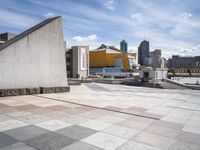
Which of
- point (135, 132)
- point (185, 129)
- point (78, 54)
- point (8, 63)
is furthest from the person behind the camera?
point (78, 54)

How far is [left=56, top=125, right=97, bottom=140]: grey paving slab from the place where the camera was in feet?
20.0

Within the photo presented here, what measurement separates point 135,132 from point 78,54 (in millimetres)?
72796

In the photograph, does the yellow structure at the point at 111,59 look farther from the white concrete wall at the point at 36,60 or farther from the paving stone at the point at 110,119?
the paving stone at the point at 110,119

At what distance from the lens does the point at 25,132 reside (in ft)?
20.2

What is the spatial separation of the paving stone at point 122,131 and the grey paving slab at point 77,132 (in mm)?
630

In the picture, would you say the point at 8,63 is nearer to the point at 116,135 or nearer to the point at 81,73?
the point at 116,135

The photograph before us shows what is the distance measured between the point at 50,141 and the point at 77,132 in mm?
1165

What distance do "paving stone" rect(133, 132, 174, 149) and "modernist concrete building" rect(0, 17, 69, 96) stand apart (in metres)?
11.1

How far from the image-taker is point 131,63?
12000 centimetres

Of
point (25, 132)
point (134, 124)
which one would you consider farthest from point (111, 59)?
point (25, 132)

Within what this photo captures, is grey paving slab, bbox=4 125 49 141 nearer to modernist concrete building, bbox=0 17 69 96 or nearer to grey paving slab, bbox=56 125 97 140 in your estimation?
grey paving slab, bbox=56 125 97 140

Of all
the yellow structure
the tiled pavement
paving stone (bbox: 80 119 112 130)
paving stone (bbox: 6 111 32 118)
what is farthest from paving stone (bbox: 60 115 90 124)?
the yellow structure

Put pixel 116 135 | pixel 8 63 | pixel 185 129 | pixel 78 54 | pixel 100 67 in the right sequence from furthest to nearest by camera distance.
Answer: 1. pixel 100 67
2. pixel 78 54
3. pixel 8 63
4. pixel 185 129
5. pixel 116 135

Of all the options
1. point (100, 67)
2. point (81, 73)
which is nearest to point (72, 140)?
point (81, 73)
